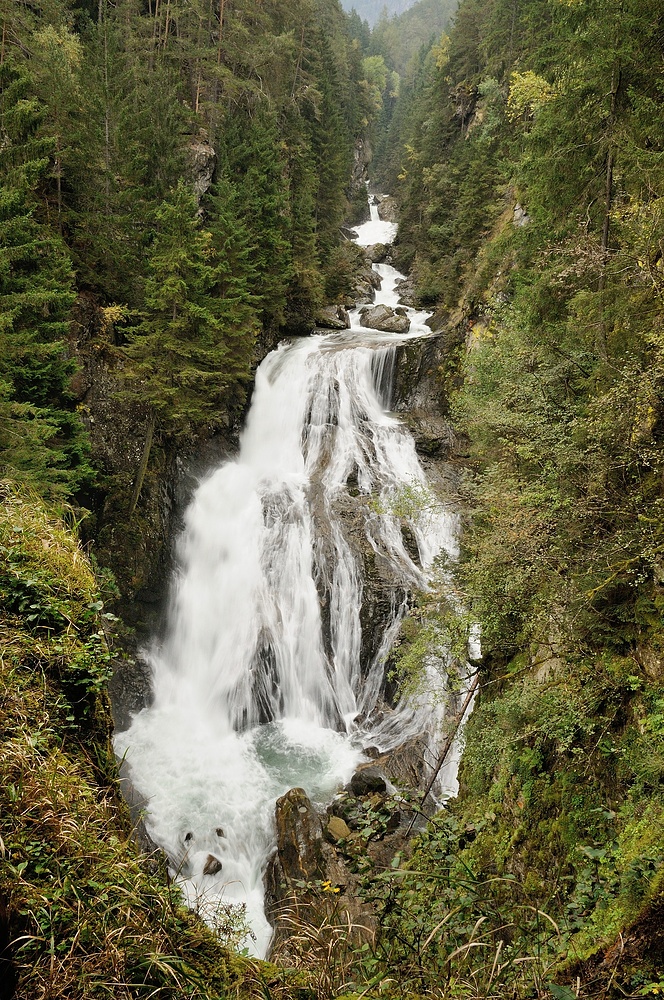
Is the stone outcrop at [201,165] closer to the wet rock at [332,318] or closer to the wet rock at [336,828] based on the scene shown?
the wet rock at [332,318]

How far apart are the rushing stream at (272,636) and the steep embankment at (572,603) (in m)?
2.70

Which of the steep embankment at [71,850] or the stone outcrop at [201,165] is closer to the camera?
the steep embankment at [71,850]

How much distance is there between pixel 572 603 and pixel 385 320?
75.0 ft

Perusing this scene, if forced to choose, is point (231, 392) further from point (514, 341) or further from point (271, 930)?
point (271, 930)

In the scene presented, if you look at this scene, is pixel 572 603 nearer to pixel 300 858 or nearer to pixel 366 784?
pixel 366 784

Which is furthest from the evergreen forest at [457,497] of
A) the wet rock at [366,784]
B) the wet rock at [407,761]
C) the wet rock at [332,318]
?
the wet rock at [332,318]

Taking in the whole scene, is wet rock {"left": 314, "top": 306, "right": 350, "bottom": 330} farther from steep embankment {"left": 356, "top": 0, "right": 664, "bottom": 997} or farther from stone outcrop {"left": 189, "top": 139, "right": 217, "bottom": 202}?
steep embankment {"left": 356, "top": 0, "right": 664, "bottom": 997}

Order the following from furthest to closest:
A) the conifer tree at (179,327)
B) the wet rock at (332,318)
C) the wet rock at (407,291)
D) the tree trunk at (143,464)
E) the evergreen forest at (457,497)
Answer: the wet rock at (407,291) < the wet rock at (332,318) < the tree trunk at (143,464) < the conifer tree at (179,327) < the evergreen forest at (457,497)

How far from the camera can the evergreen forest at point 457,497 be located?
2.26 m

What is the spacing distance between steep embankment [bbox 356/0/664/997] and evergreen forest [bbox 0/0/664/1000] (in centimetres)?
4

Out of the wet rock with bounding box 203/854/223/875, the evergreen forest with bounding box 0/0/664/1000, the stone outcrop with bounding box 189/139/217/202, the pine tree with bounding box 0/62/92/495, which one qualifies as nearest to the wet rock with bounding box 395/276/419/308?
the evergreen forest with bounding box 0/0/664/1000

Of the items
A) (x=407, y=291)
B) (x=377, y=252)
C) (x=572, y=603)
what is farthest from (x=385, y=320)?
(x=572, y=603)

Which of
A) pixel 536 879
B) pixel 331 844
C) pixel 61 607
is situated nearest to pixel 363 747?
pixel 331 844

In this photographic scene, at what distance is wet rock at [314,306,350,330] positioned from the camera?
2491 cm
